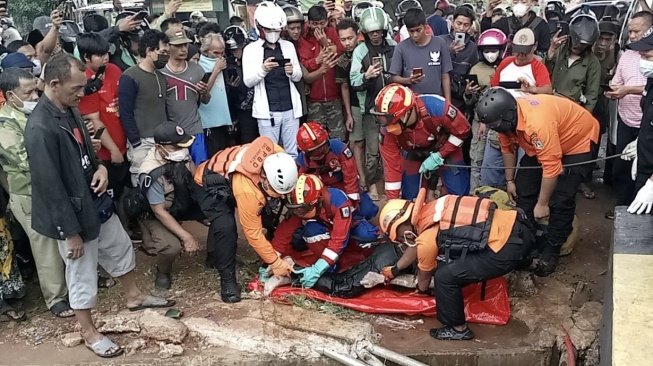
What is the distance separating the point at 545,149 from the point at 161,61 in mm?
3435

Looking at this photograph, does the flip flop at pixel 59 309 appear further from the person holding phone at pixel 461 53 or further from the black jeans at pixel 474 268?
the person holding phone at pixel 461 53

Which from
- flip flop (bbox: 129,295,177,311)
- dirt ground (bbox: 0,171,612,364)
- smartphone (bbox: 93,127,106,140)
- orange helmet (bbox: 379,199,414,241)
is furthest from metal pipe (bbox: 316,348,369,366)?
smartphone (bbox: 93,127,106,140)

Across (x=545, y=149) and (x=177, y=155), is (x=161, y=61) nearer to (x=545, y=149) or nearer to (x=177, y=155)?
(x=177, y=155)

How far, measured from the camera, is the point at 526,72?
564 cm

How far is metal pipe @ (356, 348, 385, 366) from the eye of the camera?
4207mm

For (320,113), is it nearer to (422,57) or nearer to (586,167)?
(422,57)

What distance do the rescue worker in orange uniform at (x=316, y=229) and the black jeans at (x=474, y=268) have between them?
3.05 ft

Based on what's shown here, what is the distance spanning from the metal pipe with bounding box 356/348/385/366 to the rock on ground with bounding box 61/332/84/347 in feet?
6.54

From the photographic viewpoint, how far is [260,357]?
169 inches

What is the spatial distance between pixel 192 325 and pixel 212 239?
0.90m

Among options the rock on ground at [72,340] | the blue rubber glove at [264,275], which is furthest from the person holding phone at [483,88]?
the rock on ground at [72,340]

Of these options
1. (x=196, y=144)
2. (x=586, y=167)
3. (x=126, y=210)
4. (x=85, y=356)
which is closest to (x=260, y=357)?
(x=85, y=356)

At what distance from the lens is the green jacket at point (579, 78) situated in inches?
241

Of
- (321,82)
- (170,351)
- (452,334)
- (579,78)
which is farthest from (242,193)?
(579,78)
